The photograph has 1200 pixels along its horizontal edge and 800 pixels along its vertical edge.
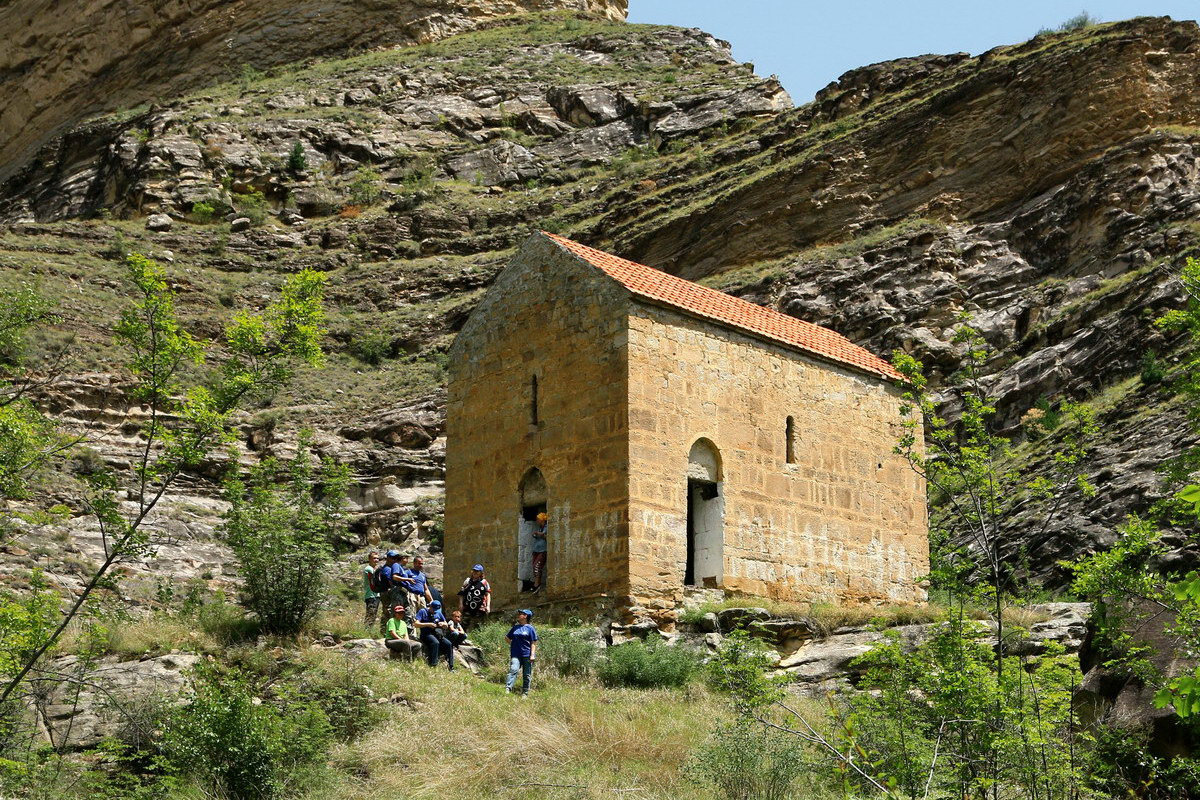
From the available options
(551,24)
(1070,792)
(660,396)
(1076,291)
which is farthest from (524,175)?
(1070,792)

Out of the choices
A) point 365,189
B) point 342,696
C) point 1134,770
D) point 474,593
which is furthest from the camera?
point 365,189

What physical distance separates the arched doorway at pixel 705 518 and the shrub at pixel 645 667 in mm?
2371

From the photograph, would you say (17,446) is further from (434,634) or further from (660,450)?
(660,450)

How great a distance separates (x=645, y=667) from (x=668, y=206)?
31.2 meters

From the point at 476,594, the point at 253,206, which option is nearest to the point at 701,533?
the point at 476,594

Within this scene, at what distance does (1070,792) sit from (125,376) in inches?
1179

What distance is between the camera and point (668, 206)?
150 ft

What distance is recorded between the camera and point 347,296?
1848 inches

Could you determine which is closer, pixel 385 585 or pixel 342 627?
pixel 342 627

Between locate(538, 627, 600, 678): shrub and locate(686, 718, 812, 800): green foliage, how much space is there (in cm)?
374

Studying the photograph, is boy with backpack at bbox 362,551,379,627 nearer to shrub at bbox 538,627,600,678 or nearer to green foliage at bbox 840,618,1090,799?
shrub at bbox 538,627,600,678

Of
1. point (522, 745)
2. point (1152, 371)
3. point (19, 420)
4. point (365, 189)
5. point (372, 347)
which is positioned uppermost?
point (365, 189)

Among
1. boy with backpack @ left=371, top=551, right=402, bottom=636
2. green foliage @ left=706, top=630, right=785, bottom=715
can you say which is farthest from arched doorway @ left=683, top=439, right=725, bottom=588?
green foliage @ left=706, top=630, right=785, bottom=715

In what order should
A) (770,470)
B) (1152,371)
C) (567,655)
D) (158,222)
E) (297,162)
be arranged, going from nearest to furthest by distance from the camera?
1. (567,655)
2. (770,470)
3. (1152,371)
4. (158,222)
5. (297,162)
